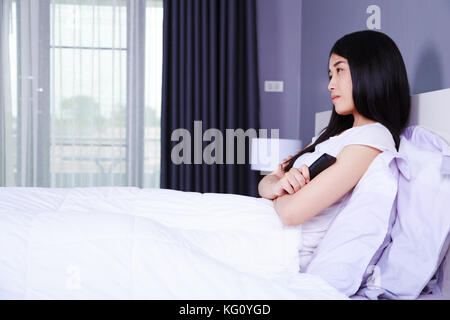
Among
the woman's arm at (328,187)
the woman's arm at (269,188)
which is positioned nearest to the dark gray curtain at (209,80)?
the woman's arm at (269,188)

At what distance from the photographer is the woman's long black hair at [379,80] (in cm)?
133

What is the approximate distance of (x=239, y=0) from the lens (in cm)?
347

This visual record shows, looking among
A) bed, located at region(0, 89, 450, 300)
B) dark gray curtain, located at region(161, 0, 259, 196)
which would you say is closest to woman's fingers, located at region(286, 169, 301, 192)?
bed, located at region(0, 89, 450, 300)

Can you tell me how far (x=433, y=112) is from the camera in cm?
130

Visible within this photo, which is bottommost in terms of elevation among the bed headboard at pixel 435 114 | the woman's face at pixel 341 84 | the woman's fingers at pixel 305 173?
the woman's fingers at pixel 305 173

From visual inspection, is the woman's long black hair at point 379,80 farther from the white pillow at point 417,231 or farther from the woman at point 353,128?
the white pillow at point 417,231

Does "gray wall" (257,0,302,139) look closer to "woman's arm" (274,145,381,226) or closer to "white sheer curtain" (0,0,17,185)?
"white sheer curtain" (0,0,17,185)

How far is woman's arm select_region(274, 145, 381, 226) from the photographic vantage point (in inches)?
45.6

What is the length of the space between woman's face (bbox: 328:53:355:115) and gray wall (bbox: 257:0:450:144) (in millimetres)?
337

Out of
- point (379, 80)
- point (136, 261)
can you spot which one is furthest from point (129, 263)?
point (379, 80)

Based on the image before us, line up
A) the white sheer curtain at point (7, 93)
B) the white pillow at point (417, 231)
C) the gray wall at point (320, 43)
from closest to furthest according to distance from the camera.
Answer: the white pillow at point (417, 231) → the gray wall at point (320, 43) → the white sheer curtain at point (7, 93)

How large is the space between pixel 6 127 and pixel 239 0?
214 cm

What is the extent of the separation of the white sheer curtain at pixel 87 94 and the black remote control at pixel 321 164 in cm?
240
